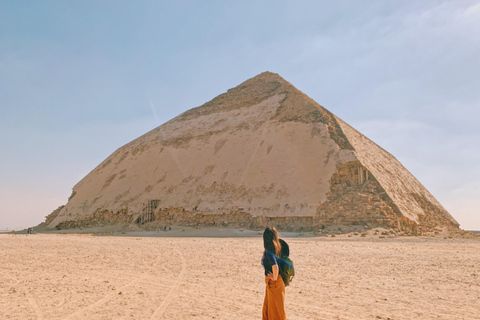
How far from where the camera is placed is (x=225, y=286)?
6.16 meters

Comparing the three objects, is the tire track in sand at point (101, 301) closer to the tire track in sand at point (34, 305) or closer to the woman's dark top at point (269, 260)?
the tire track in sand at point (34, 305)

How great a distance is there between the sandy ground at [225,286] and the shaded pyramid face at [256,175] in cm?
1045

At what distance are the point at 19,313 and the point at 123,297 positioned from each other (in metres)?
1.27

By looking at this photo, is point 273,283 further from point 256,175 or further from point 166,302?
point 256,175

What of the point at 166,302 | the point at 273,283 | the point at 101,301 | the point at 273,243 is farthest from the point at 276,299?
the point at 101,301

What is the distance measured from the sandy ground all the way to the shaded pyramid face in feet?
34.3

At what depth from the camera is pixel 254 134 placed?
26938 millimetres

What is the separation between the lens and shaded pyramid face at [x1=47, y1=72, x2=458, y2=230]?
2030 centimetres

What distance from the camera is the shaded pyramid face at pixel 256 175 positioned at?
2030cm

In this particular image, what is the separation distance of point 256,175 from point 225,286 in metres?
17.6

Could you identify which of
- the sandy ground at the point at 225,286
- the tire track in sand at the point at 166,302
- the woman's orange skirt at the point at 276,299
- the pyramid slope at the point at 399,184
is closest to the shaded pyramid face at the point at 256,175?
the pyramid slope at the point at 399,184

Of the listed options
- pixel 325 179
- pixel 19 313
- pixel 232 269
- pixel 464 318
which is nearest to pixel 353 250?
pixel 232 269

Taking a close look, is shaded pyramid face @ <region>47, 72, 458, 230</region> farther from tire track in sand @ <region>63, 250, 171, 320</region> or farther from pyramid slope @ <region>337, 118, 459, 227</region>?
tire track in sand @ <region>63, 250, 171, 320</region>

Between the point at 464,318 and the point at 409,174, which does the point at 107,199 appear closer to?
the point at 409,174
